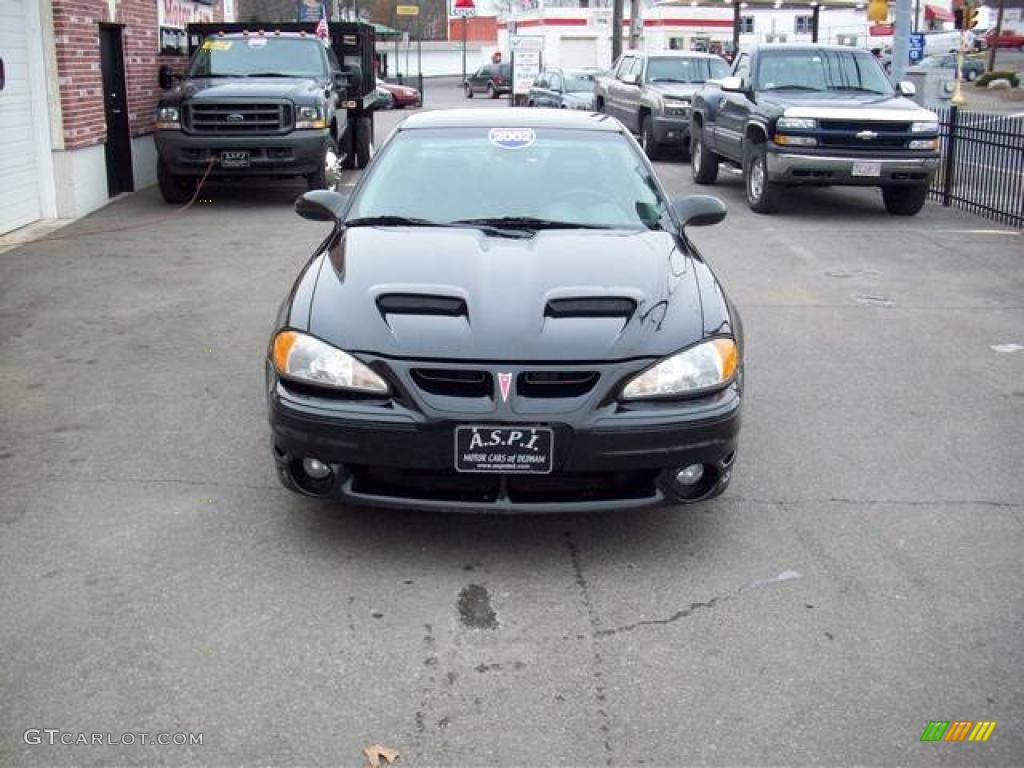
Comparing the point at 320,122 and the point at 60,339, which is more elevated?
the point at 320,122

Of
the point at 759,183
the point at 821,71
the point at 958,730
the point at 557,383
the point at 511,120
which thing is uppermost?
the point at 821,71

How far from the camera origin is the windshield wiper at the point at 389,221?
5.54 metres

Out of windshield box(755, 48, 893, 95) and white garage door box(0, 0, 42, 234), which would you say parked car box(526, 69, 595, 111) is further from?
white garage door box(0, 0, 42, 234)

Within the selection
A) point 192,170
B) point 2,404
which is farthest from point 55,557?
point 192,170

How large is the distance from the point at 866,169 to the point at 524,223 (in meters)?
8.88

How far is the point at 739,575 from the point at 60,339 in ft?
17.5

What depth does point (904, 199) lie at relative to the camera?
565 inches

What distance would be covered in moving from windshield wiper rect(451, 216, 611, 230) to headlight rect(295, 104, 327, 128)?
9317 millimetres

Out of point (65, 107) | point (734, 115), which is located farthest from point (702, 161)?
point (65, 107)

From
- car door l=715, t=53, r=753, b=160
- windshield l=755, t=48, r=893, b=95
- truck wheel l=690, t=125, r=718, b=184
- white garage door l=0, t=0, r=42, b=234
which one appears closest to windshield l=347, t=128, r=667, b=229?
white garage door l=0, t=0, r=42, b=234

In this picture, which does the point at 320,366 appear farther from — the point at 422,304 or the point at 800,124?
the point at 800,124

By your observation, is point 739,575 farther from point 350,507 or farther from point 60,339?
point 60,339

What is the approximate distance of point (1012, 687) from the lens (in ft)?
12.1

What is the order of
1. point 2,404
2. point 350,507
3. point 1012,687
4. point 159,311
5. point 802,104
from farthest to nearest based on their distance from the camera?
Answer: point 802,104 → point 159,311 → point 2,404 → point 350,507 → point 1012,687
